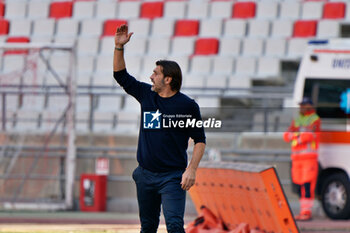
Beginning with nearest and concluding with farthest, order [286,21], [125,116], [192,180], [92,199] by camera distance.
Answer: [192,180], [92,199], [125,116], [286,21]

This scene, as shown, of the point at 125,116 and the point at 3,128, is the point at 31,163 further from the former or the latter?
the point at 125,116

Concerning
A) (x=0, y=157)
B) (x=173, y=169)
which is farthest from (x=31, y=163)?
(x=173, y=169)

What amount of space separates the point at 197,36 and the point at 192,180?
14.3 metres

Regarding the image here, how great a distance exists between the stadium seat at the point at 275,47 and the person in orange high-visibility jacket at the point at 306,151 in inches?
244

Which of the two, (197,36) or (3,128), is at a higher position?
(197,36)

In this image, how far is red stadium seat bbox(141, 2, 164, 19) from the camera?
21891 millimetres

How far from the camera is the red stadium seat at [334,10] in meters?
20.0

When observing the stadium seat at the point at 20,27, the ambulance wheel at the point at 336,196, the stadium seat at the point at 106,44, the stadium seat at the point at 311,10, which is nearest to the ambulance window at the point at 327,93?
the ambulance wheel at the point at 336,196

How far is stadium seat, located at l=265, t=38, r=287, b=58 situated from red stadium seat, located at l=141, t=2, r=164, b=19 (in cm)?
293

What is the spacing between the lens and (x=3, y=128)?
1636cm

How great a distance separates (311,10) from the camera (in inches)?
806

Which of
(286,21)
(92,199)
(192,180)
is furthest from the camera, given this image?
(286,21)

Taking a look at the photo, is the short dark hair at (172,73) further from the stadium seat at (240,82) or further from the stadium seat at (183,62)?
the stadium seat at (183,62)

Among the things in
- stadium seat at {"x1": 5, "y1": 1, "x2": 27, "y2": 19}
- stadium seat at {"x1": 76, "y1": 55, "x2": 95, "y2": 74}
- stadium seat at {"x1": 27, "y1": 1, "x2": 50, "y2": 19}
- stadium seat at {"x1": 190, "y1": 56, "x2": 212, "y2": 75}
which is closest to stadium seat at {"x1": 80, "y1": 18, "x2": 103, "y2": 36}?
stadium seat at {"x1": 76, "y1": 55, "x2": 95, "y2": 74}
